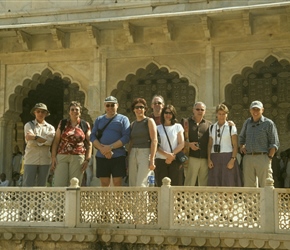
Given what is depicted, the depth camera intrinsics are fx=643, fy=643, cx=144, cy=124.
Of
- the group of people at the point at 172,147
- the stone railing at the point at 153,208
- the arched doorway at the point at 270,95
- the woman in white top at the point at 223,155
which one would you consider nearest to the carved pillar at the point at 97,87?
the arched doorway at the point at 270,95

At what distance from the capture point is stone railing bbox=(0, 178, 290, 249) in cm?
752

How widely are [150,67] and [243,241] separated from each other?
549 centimetres

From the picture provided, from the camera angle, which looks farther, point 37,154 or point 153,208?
point 37,154

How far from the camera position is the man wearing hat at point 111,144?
8381 millimetres

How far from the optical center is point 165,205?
7863 mm

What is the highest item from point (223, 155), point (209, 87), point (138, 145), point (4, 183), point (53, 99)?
point (53, 99)

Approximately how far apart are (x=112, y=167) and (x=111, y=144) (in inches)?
11.9

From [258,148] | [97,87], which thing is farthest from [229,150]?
[97,87]

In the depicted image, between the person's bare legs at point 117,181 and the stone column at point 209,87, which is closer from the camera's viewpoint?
the person's bare legs at point 117,181

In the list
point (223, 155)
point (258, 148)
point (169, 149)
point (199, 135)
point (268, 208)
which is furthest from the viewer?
point (199, 135)

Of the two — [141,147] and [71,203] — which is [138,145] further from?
[71,203]

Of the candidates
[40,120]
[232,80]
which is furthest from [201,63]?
A: [40,120]

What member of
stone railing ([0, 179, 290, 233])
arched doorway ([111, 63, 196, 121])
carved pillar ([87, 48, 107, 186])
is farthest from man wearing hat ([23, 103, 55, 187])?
arched doorway ([111, 63, 196, 121])

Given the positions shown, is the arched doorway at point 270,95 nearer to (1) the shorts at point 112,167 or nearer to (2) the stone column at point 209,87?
(2) the stone column at point 209,87
